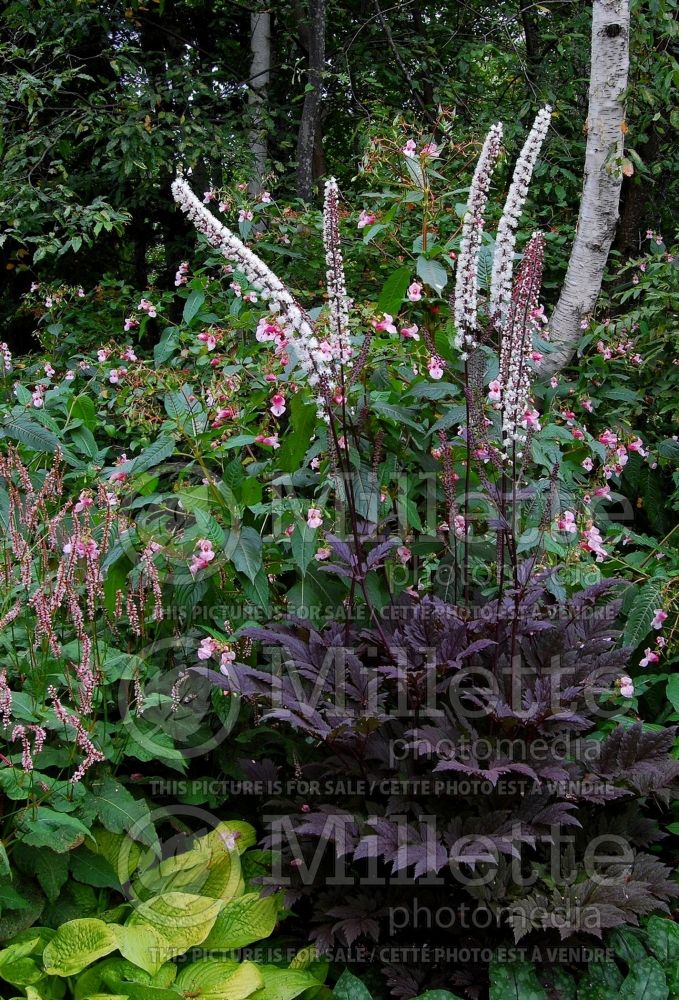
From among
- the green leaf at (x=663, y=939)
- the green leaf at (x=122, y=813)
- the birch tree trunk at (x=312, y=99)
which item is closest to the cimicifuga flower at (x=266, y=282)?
the green leaf at (x=122, y=813)

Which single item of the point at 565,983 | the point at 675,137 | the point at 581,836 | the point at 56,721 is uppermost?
the point at 675,137

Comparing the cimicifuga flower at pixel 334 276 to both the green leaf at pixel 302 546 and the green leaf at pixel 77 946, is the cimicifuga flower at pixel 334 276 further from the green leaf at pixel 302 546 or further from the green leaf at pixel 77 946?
the green leaf at pixel 77 946

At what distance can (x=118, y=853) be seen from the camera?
2.06 meters

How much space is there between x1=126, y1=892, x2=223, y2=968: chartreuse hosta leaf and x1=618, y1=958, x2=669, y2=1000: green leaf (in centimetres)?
88

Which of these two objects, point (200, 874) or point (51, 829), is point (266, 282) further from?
point (200, 874)

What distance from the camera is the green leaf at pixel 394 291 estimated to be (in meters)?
2.53

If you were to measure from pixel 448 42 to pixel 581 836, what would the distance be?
584 cm

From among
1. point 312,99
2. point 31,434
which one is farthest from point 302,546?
point 312,99

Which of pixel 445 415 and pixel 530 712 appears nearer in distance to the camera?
pixel 530 712

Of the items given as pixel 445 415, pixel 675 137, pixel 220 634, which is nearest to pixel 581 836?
pixel 220 634

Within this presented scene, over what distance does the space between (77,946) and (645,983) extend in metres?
1.18

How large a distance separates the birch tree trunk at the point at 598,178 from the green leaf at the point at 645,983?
6.84 feet

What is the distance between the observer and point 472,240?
5.84 feet

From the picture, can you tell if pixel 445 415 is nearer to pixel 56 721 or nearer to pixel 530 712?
pixel 530 712
